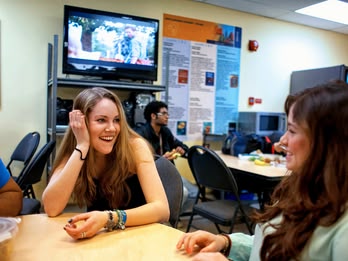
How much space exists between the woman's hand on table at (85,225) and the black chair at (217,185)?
54.4 inches

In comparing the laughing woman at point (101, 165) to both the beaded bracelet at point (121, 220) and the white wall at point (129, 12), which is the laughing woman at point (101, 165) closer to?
the beaded bracelet at point (121, 220)

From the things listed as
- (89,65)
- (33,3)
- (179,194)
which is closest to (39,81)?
(89,65)

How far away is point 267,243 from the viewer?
2.59 feet

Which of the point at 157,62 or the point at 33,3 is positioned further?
the point at 157,62

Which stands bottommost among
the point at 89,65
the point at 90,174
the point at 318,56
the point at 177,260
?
the point at 177,260

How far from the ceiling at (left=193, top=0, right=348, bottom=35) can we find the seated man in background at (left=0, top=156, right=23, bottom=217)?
3.73 m

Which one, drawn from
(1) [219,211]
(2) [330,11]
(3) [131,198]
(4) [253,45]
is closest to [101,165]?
(3) [131,198]

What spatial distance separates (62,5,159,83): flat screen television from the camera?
336 centimetres

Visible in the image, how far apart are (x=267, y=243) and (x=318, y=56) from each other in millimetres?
5398

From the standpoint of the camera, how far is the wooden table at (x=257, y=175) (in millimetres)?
2377

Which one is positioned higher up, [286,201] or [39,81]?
[39,81]

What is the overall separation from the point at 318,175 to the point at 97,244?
0.68 m

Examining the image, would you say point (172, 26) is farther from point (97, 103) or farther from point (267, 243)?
point (267, 243)

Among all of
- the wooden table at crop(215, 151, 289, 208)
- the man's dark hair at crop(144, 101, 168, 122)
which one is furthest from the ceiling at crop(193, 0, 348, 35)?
the wooden table at crop(215, 151, 289, 208)
